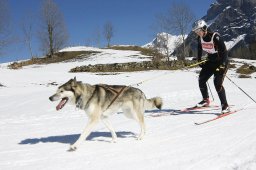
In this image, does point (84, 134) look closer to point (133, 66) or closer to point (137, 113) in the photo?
point (137, 113)

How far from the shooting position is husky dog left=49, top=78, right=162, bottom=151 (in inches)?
257

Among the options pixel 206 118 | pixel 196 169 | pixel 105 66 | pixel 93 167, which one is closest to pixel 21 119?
pixel 206 118

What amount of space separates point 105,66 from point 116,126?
26762 millimetres

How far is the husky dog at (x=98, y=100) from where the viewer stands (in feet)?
21.4

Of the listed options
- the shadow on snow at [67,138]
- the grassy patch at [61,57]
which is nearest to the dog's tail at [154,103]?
the shadow on snow at [67,138]

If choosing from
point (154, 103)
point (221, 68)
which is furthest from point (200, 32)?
point (154, 103)

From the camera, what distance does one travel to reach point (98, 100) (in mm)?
6727

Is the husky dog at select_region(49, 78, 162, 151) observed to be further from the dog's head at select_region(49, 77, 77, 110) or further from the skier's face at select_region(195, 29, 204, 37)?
the skier's face at select_region(195, 29, 204, 37)

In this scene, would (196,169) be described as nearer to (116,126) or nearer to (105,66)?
(116,126)

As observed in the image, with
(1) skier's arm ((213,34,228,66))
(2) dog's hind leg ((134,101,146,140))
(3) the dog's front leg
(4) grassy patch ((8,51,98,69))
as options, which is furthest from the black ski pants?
(4) grassy patch ((8,51,98,69))

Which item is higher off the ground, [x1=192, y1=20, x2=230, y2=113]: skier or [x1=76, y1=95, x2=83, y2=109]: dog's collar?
[x1=192, y1=20, x2=230, y2=113]: skier

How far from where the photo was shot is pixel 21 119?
11875 mm

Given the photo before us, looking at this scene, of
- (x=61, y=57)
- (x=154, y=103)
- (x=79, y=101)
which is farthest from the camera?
(x=61, y=57)

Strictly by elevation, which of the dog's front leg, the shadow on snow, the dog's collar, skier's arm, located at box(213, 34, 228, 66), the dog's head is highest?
skier's arm, located at box(213, 34, 228, 66)
